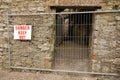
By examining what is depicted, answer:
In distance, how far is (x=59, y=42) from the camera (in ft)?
21.9

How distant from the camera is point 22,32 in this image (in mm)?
5863

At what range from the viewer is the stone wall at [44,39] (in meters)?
5.36

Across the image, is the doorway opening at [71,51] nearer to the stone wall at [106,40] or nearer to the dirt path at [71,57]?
the dirt path at [71,57]

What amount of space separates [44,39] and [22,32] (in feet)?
2.37

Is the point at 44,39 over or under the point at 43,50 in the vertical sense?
over

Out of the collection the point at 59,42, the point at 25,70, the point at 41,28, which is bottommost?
the point at 25,70

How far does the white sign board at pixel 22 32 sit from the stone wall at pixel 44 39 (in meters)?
0.14

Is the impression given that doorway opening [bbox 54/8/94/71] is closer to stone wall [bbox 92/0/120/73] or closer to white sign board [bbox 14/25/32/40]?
stone wall [bbox 92/0/120/73]

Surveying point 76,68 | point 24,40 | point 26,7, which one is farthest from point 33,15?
point 76,68

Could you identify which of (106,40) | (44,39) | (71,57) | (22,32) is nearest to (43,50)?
(44,39)

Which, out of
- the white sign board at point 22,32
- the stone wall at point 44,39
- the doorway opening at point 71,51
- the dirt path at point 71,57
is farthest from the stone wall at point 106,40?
the white sign board at point 22,32

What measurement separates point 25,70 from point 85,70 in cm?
190

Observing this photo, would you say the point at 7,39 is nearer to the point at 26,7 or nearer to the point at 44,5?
the point at 26,7

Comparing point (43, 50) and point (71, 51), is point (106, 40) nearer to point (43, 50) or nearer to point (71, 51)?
point (71, 51)
